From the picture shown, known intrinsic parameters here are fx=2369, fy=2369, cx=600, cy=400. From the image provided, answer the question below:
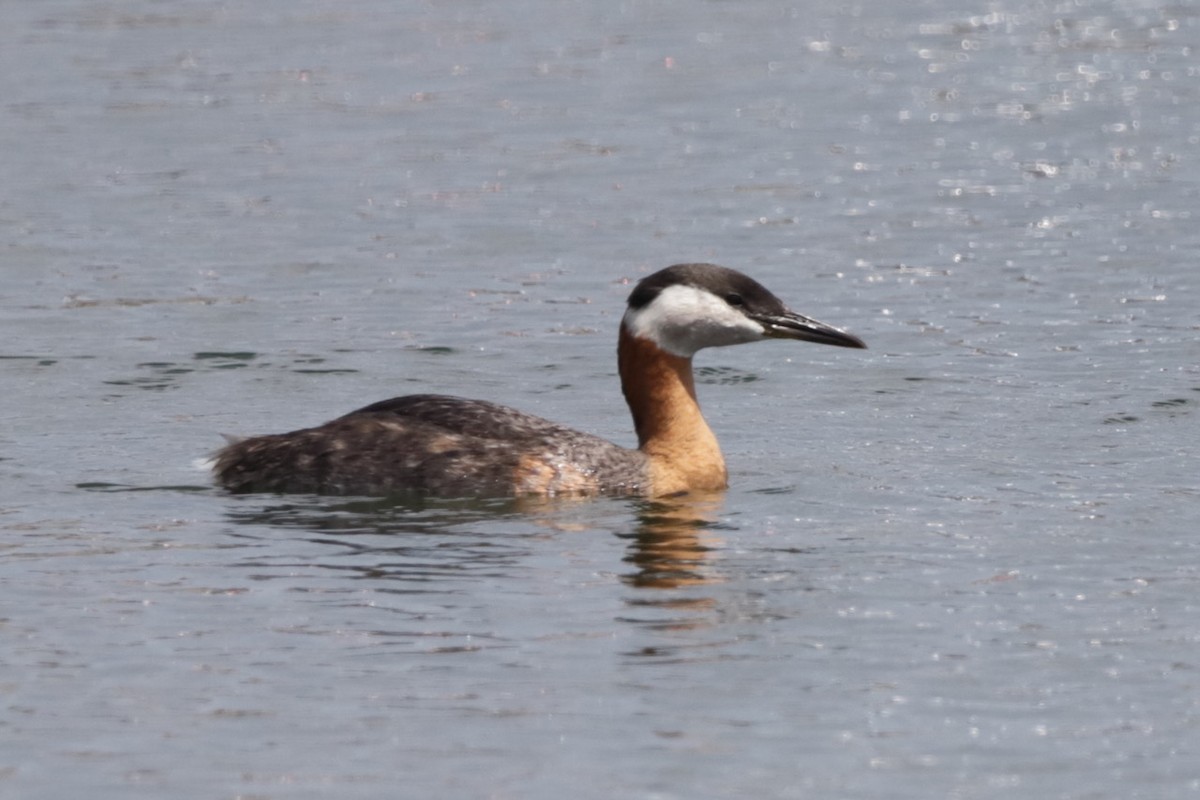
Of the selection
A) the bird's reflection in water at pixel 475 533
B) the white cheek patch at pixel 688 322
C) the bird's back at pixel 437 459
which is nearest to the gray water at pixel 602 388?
the bird's reflection in water at pixel 475 533

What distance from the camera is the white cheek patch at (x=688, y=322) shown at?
12922 millimetres

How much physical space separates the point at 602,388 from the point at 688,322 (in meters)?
2.81

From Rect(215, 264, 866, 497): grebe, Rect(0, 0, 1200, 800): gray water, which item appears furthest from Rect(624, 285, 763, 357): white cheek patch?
Rect(0, 0, 1200, 800): gray water

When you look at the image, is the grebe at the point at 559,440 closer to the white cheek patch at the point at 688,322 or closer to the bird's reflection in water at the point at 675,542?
the white cheek patch at the point at 688,322

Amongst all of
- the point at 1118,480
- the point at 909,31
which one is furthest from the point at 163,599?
the point at 909,31

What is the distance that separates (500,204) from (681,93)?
4.89 meters

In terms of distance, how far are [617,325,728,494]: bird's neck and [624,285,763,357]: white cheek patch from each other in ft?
0.23

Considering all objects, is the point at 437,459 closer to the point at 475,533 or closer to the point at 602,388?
the point at 475,533

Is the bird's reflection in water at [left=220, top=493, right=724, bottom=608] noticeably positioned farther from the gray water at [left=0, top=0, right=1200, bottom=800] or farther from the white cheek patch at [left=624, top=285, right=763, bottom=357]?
the white cheek patch at [left=624, top=285, right=763, bottom=357]

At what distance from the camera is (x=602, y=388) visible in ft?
51.6

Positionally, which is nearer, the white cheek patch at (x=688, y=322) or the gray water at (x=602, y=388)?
the gray water at (x=602, y=388)

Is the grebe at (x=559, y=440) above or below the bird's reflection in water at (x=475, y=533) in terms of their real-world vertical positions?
above

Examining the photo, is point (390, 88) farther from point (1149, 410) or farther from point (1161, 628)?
point (1161, 628)

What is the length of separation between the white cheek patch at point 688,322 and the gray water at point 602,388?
2.75 ft
